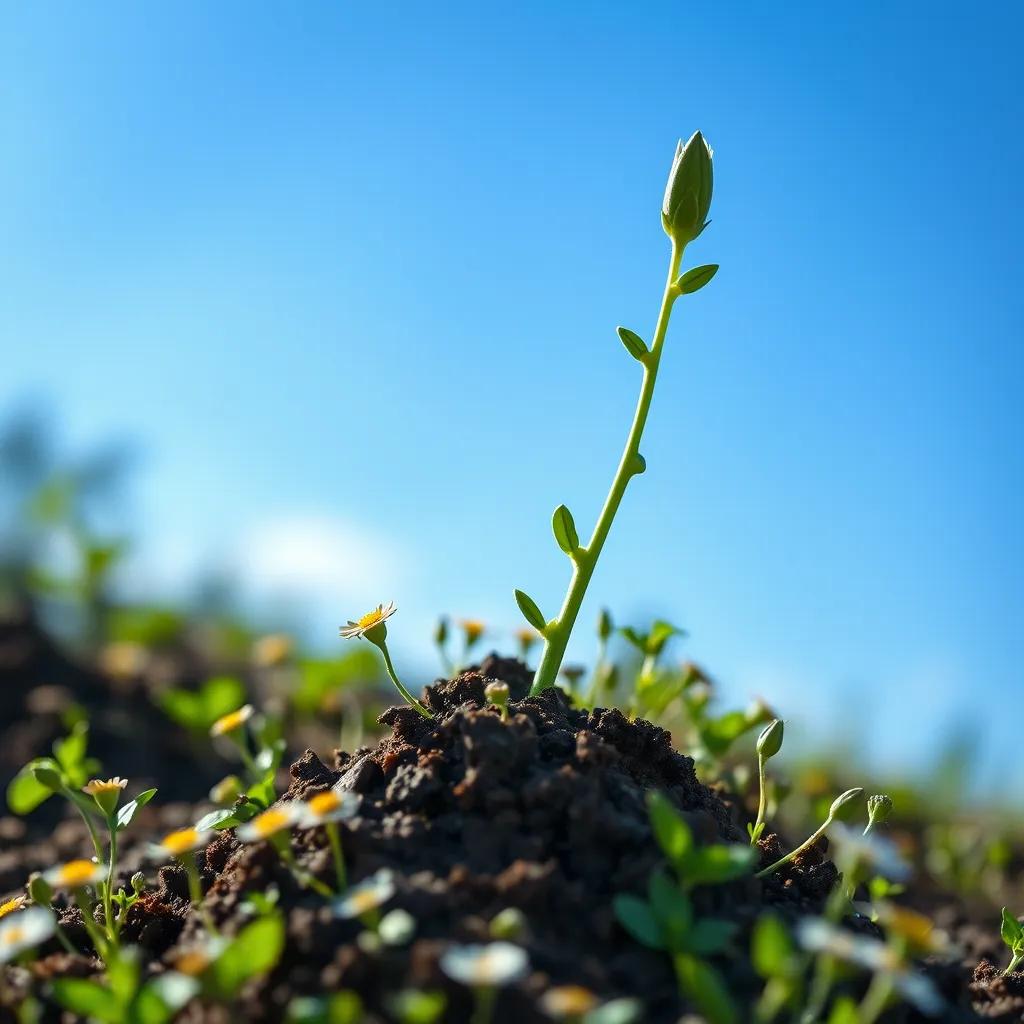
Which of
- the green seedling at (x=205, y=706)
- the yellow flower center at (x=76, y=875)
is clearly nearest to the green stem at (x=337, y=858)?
the yellow flower center at (x=76, y=875)

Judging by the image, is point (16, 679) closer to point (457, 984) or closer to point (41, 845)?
point (41, 845)

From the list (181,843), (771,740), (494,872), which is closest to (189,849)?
(181,843)

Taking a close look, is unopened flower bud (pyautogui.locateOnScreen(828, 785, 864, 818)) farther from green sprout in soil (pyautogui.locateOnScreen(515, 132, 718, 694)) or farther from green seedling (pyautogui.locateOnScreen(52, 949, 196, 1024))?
green seedling (pyautogui.locateOnScreen(52, 949, 196, 1024))

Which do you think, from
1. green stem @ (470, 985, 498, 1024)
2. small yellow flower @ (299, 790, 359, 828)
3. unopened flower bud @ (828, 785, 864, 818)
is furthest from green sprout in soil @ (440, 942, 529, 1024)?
unopened flower bud @ (828, 785, 864, 818)

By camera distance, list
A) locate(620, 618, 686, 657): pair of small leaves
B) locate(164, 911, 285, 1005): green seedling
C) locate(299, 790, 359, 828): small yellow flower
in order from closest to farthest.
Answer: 1. locate(164, 911, 285, 1005): green seedling
2. locate(299, 790, 359, 828): small yellow flower
3. locate(620, 618, 686, 657): pair of small leaves

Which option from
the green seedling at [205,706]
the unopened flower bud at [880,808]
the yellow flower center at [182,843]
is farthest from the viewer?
the green seedling at [205,706]

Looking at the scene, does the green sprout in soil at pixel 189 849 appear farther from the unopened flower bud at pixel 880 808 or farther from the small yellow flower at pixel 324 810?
the unopened flower bud at pixel 880 808
